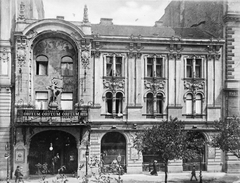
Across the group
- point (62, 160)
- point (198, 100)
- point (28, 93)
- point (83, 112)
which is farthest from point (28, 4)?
point (198, 100)

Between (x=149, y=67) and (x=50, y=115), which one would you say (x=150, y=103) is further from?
(x=50, y=115)

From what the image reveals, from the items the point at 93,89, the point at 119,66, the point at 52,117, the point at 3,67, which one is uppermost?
the point at 119,66

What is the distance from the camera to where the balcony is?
95.1 feet

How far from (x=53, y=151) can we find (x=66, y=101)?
443 centimetres

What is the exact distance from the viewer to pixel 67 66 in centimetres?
3167

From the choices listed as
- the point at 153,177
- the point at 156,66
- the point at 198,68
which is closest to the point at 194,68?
the point at 198,68

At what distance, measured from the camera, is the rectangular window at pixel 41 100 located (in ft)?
102

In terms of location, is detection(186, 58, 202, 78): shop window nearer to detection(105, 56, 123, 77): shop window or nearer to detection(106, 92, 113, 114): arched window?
detection(105, 56, 123, 77): shop window

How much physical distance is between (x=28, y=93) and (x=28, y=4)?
33.5ft

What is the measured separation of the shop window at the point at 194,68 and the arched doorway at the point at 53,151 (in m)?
12.1

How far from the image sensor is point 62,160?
31234 mm

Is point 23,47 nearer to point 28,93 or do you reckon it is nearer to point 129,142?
point 28,93

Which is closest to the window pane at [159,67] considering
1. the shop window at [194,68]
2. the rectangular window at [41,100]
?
the shop window at [194,68]

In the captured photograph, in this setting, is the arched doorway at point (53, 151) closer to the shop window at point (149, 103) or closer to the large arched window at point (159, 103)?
the shop window at point (149, 103)
